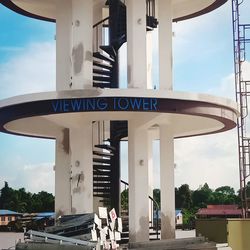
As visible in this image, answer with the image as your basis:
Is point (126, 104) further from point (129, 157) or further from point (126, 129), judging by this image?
point (126, 129)

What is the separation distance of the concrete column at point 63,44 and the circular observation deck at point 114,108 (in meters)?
1.84

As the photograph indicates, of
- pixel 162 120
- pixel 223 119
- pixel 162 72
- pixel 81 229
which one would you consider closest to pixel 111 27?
pixel 162 72

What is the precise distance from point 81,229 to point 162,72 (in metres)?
7.34

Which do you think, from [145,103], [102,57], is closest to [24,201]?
[102,57]

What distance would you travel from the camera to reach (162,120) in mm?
22719

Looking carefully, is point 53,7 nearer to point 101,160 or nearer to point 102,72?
point 102,72

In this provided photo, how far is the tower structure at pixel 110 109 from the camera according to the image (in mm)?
20109

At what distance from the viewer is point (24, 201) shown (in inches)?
2921

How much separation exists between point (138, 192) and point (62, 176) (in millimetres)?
3507

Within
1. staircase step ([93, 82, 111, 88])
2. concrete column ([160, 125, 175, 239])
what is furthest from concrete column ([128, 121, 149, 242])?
staircase step ([93, 82, 111, 88])

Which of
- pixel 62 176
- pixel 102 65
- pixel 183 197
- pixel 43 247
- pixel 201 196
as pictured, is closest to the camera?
pixel 43 247

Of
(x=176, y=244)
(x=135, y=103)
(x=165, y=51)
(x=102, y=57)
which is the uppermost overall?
(x=165, y=51)

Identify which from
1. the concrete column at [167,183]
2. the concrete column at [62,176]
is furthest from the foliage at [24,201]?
the concrete column at [167,183]

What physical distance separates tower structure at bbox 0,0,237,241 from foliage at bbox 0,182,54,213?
4619 centimetres
